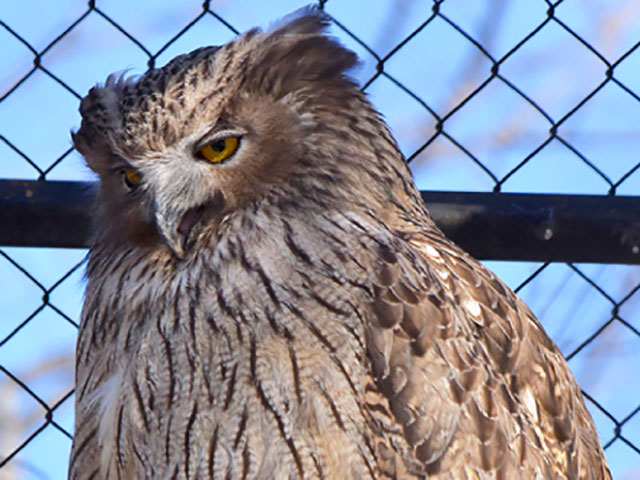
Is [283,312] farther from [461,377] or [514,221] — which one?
[514,221]

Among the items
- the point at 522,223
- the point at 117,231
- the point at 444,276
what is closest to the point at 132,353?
the point at 117,231

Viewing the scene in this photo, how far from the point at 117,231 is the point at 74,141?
A: 0.61 ft

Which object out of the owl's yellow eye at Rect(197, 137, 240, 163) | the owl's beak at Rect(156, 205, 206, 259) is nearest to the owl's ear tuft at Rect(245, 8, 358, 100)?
the owl's yellow eye at Rect(197, 137, 240, 163)

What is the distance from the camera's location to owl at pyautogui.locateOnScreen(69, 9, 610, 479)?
1.90 meters

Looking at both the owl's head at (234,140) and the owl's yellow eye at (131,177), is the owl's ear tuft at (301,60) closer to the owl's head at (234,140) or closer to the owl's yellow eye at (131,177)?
the owl's head at (234,140)

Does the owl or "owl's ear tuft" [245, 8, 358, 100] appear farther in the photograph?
"owl's ear tuft" [245, 8, 358, 100]

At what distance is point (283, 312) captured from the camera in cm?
195

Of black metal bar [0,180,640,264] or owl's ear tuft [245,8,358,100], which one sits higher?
owl's ear tuft [245,8,358,100]

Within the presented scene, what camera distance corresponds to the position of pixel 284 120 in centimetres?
205

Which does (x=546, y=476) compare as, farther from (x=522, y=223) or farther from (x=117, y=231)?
(x=117, y=231)

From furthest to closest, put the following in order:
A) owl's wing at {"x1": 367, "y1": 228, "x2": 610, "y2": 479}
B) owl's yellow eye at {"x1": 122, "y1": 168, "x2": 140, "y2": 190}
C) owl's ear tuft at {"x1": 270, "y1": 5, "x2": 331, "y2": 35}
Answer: owl's ear tuft at {"x1": 270, "y1": 5, "x2": 331, "y2": 35}
owl's yellow eye at {"x1": 122, "y1": 168, "x2": 140, "y2": 190}
owl's wing at {"x1": 367, "y1": 228, "x2": 610, "y2": 479}

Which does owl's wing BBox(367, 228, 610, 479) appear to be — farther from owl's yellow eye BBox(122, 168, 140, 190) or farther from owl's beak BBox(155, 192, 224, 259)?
owl's yellow eye BBox(122, 168, 140, 190)

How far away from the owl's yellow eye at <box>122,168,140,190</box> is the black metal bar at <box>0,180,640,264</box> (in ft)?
0.35

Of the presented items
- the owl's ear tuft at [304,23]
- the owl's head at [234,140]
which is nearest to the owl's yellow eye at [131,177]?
the owl's head at [234,140]
